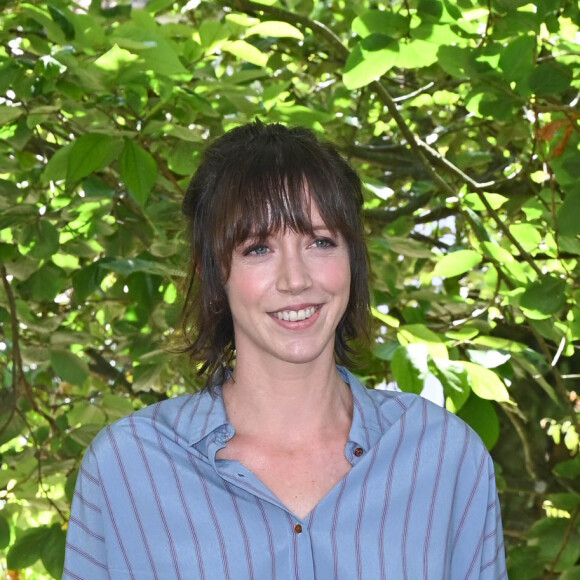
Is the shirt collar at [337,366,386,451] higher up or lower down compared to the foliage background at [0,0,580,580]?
lower down

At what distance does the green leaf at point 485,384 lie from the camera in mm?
1912

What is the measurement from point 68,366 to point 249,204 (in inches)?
44.8

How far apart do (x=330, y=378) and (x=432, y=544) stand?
9.6 inches

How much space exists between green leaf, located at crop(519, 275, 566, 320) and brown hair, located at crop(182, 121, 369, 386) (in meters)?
0.50

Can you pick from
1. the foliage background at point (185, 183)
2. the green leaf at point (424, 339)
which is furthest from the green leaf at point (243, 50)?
the green leaf at point (424, 339)

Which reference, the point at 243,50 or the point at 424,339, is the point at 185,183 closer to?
the point at 243,50

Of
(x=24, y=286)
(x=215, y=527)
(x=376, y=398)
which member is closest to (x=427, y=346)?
(x=376, y=398)

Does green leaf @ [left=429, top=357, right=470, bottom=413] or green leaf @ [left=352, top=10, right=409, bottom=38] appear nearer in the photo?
green leaf @ [left=429, top=357, right=470, bottom=413]

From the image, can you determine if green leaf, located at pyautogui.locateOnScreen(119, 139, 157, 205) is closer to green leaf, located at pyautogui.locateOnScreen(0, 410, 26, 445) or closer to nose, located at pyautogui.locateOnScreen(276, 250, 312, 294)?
nose, located at pyautogui.locateOnScreen(276, 250, 312, 294)

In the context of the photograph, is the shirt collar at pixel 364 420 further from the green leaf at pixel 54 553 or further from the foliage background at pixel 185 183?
the green leaf at pixel 54 553

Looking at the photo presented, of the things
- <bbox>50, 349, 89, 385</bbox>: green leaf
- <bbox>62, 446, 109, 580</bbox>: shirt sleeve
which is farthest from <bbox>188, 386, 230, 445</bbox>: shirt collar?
<bbox>50, 349, 89, 385</bbox>: green leaf

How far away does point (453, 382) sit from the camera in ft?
6.09

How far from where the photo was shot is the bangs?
1.47 metres

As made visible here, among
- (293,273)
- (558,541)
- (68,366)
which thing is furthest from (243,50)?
(558,541)
